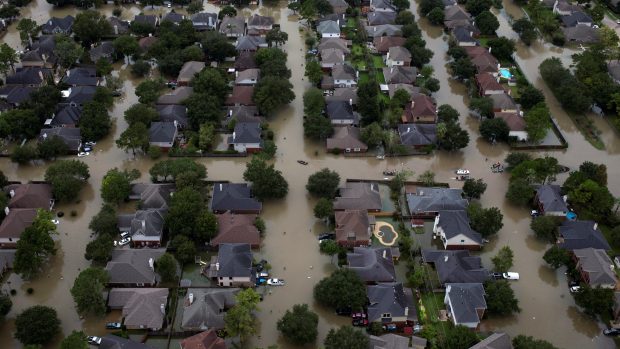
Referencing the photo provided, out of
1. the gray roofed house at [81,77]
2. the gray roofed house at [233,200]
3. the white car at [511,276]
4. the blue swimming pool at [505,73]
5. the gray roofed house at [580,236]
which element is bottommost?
the white car at [511,276]

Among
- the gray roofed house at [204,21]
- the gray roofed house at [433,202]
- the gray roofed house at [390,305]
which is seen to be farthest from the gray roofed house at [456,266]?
the gray roofed house at [204,21]

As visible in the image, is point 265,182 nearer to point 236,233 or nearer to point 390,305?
point 236,233

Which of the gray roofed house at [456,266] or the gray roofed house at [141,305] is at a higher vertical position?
the gray roofed house at [141,305]

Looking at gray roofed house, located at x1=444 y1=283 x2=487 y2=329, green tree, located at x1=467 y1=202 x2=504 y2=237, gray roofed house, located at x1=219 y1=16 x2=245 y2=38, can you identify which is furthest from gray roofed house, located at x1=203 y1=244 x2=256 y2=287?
gray roofed house, located at x1=219 y1=16 x2=245 y2=38

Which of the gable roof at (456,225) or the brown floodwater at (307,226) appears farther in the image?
the gable roof at (456,225)

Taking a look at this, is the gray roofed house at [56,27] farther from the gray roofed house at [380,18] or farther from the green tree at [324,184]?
the green tree at [324,184]
